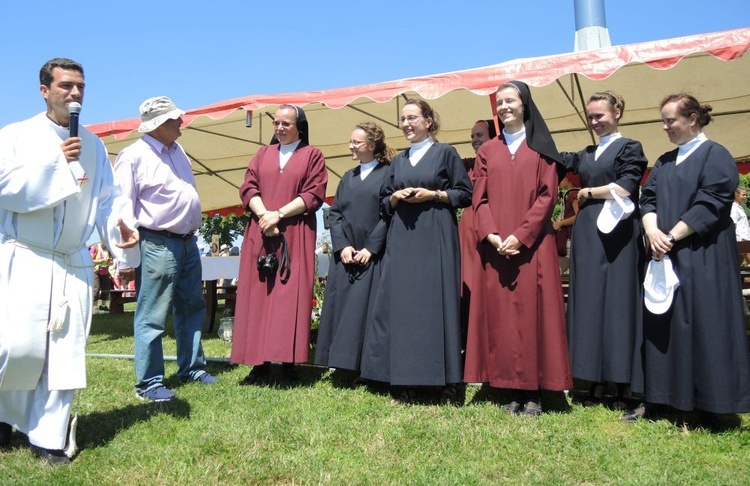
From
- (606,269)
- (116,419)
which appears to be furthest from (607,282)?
(116,419)

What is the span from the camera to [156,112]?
4.79m

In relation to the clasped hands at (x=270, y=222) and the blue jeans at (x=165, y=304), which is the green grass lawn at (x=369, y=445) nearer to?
the blue jeans at (x=165, y=304)

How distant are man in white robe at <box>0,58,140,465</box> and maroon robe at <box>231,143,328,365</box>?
5.24 feet

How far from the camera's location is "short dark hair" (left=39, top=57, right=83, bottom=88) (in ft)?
10.9

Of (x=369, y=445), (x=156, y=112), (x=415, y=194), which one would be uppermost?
(x=156, y=112)

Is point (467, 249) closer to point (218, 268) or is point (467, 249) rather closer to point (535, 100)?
point (535, 100)

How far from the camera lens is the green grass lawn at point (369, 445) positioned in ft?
9.64

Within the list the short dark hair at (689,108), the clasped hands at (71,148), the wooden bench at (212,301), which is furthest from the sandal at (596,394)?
the wooden bench at (212,301)

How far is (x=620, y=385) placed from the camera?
409 centimetres

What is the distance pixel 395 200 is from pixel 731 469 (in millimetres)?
2474

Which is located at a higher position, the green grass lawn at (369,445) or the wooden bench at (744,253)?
the wooden bench at (744,253)

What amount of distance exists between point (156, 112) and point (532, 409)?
3.29m

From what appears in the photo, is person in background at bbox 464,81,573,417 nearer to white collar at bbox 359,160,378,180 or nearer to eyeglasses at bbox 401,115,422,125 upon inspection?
eyeglasses at bbox 401,115,422,125

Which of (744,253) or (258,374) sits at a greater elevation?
(744,253)
